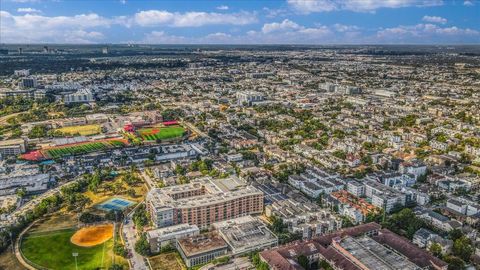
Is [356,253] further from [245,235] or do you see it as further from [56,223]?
[56,223]

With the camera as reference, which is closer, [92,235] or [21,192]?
[92,235]

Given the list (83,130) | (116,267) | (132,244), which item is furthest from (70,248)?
(83,130)

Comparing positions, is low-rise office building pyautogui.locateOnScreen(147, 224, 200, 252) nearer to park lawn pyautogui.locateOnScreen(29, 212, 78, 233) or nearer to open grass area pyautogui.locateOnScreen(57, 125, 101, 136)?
park lawn pyautogui.locateOnScreen(29, 212, 78, 233)

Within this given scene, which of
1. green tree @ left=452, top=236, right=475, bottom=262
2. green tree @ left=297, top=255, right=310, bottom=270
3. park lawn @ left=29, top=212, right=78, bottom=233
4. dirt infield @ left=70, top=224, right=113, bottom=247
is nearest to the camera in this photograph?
green tree @ left=297, top=255, right=310, bottom=270

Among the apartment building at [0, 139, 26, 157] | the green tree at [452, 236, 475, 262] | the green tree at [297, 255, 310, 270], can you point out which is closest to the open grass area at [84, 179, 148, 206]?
the green tree at [297, 255, 310, 270]

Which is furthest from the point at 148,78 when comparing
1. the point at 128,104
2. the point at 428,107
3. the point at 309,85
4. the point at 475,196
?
the point at 475,196

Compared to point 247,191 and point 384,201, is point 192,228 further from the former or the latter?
point 384,201
